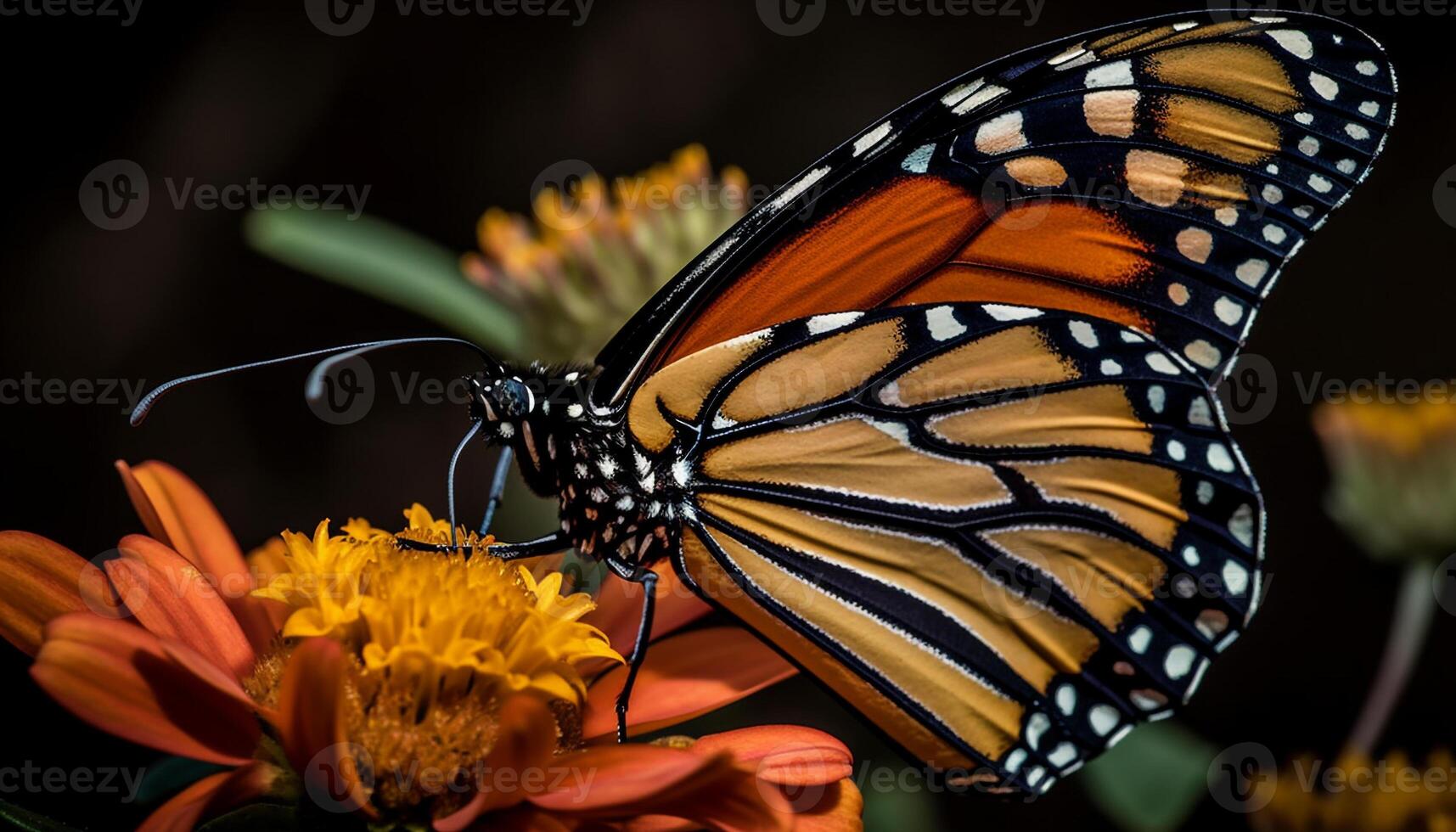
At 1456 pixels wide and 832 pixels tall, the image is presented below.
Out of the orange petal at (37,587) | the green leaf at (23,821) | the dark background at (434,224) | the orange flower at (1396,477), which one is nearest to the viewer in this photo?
the green leaf at (23,821)

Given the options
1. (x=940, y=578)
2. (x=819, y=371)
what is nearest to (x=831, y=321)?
(x=819, y=371)

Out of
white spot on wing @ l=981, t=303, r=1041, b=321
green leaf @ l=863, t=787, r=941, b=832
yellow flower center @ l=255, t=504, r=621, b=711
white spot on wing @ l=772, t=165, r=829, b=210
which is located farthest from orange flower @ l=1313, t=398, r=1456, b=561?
yellow flower center @ l=255, t=504, r=621, b=711

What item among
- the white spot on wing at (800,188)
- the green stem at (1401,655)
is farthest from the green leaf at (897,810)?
the white spot on wing at (800,188)

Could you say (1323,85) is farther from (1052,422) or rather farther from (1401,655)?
(1401,655)

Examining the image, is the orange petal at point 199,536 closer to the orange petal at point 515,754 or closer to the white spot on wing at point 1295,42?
the orange petal at point 515,754

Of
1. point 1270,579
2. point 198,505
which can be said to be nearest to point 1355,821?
point 198,505

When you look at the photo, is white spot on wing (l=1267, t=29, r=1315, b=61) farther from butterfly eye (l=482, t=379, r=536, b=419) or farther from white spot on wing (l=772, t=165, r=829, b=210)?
butterfly eye (l=482, t=379, r=536, b=419)
